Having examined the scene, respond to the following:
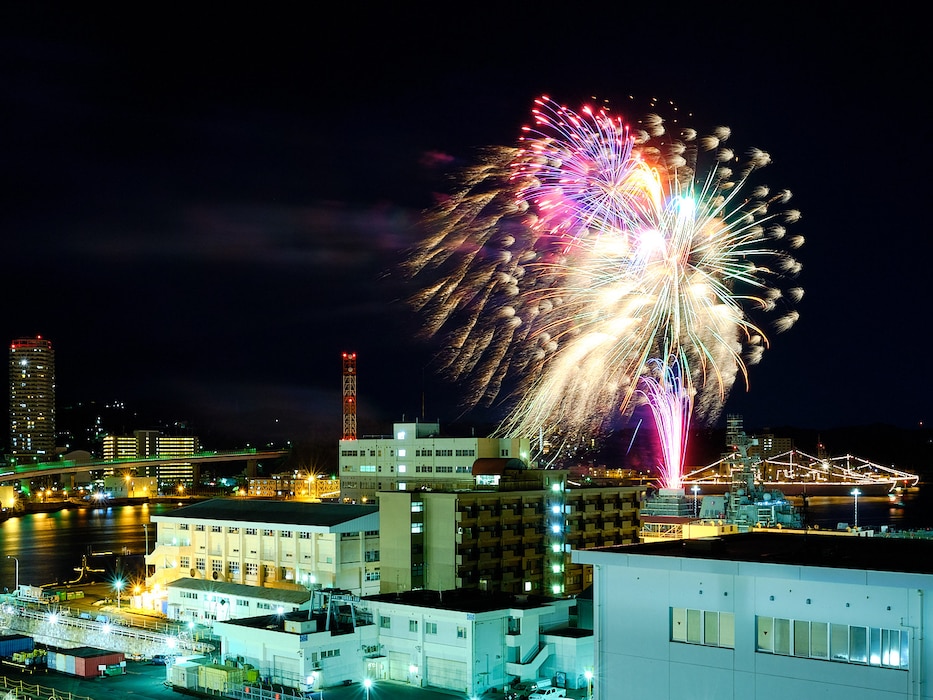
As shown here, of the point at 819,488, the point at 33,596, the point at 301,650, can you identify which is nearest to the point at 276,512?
the point at 33,596

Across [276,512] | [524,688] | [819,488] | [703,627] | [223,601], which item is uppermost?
[703,627]

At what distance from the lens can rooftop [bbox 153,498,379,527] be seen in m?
14.1

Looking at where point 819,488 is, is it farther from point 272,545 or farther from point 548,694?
point 548,694

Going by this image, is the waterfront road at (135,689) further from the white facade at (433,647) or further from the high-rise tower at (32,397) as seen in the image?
the high-rise tower at (32,397)

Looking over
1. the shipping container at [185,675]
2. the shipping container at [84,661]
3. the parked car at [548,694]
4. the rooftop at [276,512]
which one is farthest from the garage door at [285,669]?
the rooftop at [276,512]

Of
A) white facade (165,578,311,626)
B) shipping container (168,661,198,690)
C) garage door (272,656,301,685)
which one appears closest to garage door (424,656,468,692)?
garage door (272,656,301,685)

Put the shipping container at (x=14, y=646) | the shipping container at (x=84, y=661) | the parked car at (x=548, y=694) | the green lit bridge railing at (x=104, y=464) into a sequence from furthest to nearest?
the green lit bridge railing at (x=104, y=464)
the shipping container at (x=14, y=646)
the shipping container at (x=84, y=661)
the parked car at (x=548, y=694)

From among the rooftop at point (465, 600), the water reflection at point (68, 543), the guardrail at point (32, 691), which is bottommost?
the water reflection at point (68, 543)

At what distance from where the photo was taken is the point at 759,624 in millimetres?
4883

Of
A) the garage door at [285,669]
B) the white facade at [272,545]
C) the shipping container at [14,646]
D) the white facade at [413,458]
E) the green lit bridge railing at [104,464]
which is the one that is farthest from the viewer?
the green lit bridge railing at [104,464]

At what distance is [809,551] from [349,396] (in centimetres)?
3697

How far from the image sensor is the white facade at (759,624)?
4.53m

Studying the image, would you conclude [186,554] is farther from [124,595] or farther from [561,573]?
Result: [561,573]

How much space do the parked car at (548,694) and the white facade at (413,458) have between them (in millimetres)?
6106
